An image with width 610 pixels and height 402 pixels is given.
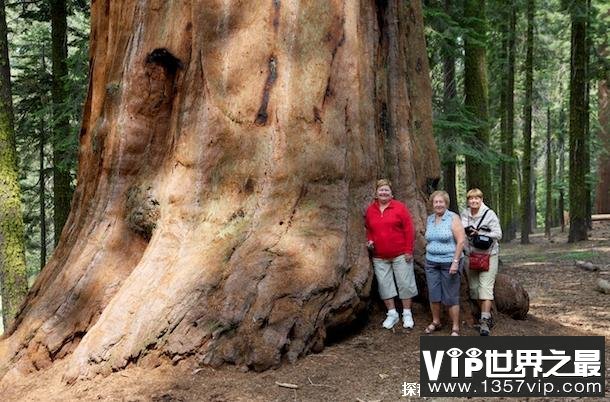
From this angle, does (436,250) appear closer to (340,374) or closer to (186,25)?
(340,374)

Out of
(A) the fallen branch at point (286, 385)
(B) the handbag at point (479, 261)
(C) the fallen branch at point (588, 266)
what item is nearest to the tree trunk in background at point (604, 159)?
(C) the fallen branch at point (588, 266)

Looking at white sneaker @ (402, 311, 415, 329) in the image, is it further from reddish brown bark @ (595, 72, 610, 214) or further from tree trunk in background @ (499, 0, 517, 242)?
reddish brown bark @ (595, 72, 610, 214)

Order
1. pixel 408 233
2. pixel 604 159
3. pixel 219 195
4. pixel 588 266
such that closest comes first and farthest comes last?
pixel 219 195 → pixel 408 233 → pixel 588 266 → pixel 604 159

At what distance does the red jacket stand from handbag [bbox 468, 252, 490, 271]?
0.70m

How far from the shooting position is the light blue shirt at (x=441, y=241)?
6.46m

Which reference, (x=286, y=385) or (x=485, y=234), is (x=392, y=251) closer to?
(x=485, y=234)

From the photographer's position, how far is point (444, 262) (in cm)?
647

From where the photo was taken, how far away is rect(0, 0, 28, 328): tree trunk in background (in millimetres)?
10828

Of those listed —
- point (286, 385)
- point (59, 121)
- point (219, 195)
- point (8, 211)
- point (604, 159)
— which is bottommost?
point (286, 385)

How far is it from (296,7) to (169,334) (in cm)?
363

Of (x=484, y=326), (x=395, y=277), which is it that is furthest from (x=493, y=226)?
(x=395, y=277)

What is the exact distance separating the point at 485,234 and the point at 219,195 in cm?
291

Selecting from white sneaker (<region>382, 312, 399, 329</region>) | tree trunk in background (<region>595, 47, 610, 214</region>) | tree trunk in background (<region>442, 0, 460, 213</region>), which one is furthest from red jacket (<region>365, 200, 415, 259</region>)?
tree trunk in background (<region>595, 47, 610, 214</region>)

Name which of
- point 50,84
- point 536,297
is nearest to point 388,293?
point 536,297
